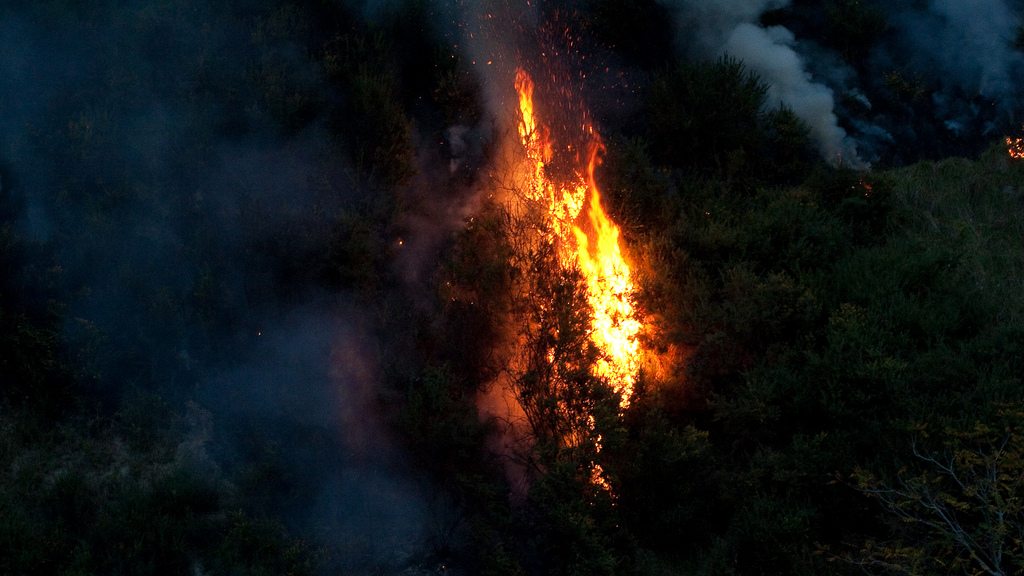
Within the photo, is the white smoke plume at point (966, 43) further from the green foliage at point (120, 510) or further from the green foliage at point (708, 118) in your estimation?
the green foliage at point (120, 510)

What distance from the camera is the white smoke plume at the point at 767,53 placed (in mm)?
10805

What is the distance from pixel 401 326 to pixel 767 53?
286 inches

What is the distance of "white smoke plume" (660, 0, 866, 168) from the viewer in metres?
10.8

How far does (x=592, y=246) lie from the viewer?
28.1 feet

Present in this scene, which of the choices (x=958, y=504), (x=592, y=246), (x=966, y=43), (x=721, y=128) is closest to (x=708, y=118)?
(x=721, y=128)

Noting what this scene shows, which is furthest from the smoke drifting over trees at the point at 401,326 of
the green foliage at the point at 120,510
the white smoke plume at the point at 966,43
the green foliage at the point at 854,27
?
the green foliage at the point at 854,27

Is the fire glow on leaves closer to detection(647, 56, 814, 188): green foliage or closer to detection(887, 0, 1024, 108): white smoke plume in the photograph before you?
detection(647, 56, 814, 188): green foliage

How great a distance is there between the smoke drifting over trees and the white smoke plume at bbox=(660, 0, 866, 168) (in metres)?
1.73

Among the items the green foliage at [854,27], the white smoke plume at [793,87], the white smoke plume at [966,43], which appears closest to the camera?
the white smoke plume at [793,87]

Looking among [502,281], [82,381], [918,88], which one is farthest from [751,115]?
[82,381]

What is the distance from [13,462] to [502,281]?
4264mm

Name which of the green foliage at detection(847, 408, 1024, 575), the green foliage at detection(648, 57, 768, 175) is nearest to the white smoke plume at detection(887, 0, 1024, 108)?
the green foliage at detection(648, 57, 768, 175)

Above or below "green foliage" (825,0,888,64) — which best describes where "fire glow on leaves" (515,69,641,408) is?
below

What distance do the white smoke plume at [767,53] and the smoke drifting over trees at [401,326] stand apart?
1.73m
